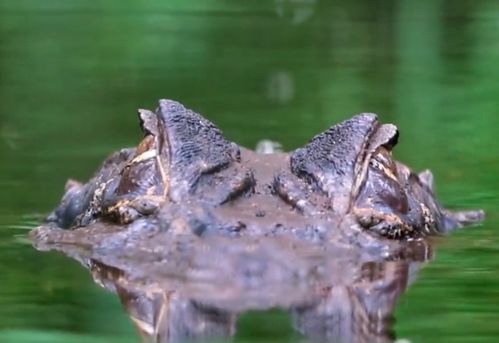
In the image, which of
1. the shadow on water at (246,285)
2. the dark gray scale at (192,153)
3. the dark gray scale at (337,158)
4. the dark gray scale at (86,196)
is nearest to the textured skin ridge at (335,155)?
the dark gray scale at (337,158)

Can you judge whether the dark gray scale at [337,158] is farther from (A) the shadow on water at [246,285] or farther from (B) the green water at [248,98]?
(B) the green water at [248,98]

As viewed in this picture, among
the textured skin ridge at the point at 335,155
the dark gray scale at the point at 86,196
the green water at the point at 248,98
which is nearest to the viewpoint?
the green water at the point at 248,98

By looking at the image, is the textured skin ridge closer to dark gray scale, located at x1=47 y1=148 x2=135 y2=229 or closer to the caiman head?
the caiman head

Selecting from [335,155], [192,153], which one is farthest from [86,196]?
[335,155]

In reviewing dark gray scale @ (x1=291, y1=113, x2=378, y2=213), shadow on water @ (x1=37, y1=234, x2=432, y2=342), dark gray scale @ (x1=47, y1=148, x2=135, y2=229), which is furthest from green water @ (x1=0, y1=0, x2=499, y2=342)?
dark gray scale @ (x1=291, y1=113, x2=378, y2=213)

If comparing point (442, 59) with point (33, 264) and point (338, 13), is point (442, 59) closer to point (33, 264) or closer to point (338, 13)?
point (338, 13)

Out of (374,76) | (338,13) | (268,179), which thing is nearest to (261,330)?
(268,179)
